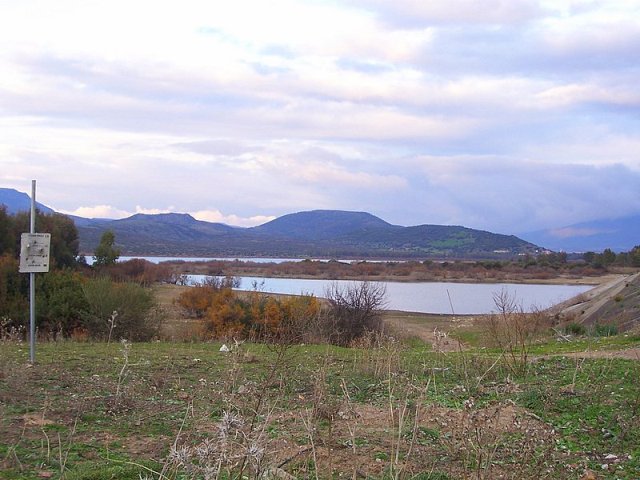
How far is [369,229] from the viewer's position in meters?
179

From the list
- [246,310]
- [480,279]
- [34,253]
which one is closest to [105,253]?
[246,310]

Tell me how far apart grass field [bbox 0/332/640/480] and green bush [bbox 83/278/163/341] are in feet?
31.0

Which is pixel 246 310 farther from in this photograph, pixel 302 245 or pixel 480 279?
pixel 302 245

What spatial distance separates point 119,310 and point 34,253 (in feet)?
36.1

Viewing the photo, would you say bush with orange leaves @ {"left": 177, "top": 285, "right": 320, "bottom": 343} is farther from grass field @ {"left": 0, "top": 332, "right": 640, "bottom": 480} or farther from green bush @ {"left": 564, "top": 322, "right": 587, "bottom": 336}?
grass field @ {"left": 0, "top": 332, "right": 640, "bottom": 480}

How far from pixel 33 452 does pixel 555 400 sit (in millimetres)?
5490

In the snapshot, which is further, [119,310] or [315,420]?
[119,310]

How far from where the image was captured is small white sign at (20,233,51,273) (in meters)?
9.66

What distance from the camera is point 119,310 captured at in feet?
67.2

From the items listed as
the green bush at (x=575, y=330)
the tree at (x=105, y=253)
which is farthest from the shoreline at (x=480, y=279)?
the green bush at (x=575, y=330)

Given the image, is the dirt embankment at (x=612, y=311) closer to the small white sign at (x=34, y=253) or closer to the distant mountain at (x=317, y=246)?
the small white sign at (x=34, y=253)

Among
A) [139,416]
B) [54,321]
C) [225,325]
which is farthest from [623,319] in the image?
[139,416]

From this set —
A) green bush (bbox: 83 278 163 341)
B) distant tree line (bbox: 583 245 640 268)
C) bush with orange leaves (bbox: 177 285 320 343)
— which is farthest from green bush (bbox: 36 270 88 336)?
distant tree line (bbox: 583 245 640 268)

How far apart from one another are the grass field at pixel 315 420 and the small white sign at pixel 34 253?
142 cm
